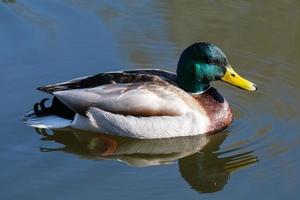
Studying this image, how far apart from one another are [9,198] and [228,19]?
505 cm

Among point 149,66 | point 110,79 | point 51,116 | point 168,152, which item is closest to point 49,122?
point 51,116

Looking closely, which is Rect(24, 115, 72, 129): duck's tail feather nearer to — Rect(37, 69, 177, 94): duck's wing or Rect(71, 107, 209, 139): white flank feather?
Rect(71, 107, 209, 139): white flank feather

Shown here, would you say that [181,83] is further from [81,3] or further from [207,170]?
[81,3]

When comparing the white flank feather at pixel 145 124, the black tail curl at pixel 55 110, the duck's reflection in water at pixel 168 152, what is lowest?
the duck's reflection in water at pixel 168 152

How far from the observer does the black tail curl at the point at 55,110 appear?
9125mm

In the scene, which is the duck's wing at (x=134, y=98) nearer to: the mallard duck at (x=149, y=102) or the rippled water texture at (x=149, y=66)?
the mallard duck at (x=149, y=102)

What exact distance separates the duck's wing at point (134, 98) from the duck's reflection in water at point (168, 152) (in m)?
0.31

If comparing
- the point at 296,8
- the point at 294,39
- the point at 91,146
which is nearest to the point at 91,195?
the point at 91,146

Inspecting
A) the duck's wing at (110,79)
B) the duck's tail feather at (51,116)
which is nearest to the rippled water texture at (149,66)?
the duck's tail feather at (51,116)

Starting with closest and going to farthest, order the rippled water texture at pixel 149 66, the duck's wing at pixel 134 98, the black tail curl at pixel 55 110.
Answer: the rippled water texture at pixel 149 66
the duck's wing at pixel 134 98
the black tail curl at pixel 55 110

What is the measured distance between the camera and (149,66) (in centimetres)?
1052

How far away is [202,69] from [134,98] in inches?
30.7

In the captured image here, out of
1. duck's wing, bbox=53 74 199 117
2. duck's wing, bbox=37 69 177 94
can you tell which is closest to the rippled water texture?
duck's wing, bbox=53 74 199 117

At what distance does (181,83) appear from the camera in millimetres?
9164
